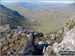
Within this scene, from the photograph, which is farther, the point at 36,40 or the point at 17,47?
the point at 36,40

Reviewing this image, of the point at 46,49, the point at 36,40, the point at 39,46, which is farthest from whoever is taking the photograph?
the point at 36,40

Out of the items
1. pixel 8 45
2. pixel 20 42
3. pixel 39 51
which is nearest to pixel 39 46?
pixel 39 51

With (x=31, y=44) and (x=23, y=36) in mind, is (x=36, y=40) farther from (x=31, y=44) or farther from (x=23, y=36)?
(x=31, y=44)

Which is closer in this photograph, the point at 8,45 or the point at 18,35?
the point at 8,45

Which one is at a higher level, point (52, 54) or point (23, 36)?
point (23, 36)

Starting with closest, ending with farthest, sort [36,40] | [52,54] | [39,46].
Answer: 1. [52,54]
2. [39,46]
3. [36,40]

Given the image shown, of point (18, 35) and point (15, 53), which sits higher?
point (18, 35)

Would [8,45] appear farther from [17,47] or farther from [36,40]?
[36,40]

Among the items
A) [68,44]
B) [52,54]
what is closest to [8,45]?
[52,54]

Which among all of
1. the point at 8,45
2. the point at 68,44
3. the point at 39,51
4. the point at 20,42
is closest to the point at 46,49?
the point at 39,51
